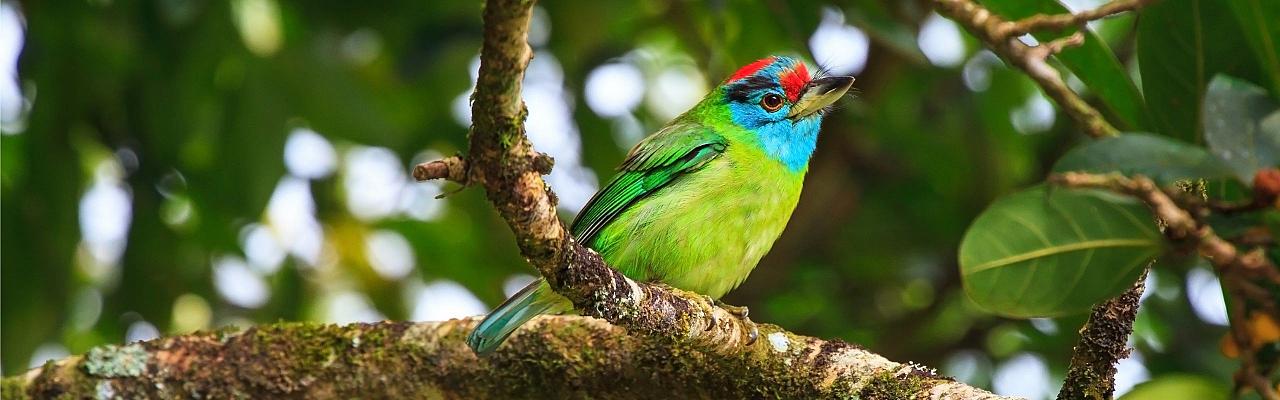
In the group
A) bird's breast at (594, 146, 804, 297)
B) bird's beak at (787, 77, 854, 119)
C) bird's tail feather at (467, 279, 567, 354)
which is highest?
bird's beak at (787, 77, 854, 119)

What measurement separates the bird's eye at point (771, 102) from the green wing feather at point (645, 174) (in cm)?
33

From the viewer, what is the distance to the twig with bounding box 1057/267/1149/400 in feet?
8.01

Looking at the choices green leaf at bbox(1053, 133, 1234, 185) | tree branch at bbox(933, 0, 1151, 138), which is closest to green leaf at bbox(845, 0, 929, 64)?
tree branch at bbox(933, 0, 1151, 138)

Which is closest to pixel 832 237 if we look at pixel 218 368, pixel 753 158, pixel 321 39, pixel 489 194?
pixel 753 158

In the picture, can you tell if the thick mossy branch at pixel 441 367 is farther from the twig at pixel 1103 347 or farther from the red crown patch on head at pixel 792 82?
the red crown patch on head at pixel 792 82

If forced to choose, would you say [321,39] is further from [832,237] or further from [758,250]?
[832,237]

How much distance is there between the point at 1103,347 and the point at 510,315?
1492 millimetres

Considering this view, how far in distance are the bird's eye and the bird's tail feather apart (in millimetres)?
1222

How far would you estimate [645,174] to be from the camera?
3943 mm

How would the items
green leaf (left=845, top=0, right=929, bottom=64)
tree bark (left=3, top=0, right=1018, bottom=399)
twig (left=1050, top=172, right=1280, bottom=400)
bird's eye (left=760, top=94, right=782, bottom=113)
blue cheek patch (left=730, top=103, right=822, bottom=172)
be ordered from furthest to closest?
bird's eye (left=760, top=94, right=782, bottom=113) < blue cheek patch (left=730, top=103, right=822, bottom=172) < green leaf (left=845, top=0, right=929, bottom=64) < tree bark (left=3, top=0, right=1018, bottom=399) < twig (left=1050, top=172, right=1280, bottom=400)

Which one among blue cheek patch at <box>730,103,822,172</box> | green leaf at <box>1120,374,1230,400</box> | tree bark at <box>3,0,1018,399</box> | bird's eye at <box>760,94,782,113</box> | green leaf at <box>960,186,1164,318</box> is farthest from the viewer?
bird's eye at <box>760,94,782,113</box>

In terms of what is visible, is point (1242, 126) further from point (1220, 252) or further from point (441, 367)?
point (441, 367)

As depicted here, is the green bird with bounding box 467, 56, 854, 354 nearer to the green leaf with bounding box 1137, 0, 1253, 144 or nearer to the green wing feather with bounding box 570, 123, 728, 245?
the green wing feather with bounding box 570, 123, 728, 245

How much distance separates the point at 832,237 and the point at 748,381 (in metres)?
2.84
